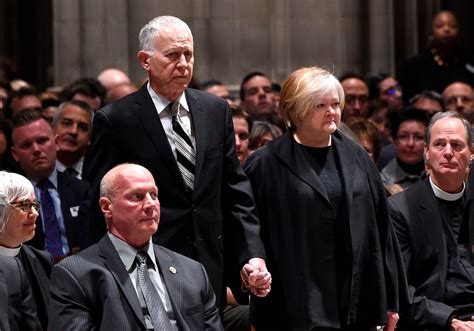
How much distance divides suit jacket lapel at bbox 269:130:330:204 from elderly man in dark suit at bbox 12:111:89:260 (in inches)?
68.8

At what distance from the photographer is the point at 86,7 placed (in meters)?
14.0

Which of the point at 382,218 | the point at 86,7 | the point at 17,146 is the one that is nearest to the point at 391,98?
the point at 86,7

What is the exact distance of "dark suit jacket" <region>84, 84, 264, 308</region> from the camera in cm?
784

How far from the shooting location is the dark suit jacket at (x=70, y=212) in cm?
944

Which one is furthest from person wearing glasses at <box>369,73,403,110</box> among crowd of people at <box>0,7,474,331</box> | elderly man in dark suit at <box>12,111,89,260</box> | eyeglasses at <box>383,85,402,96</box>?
crowd of people at <box>0,7,474,331</box>

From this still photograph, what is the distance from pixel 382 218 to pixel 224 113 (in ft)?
3.47

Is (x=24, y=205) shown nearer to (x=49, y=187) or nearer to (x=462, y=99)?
(x=49, y=187)

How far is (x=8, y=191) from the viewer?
8031mm

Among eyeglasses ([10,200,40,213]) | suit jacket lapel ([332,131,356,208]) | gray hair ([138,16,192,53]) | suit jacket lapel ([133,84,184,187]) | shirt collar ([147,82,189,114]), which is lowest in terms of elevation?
eyeglasses ([10,200,40,213])

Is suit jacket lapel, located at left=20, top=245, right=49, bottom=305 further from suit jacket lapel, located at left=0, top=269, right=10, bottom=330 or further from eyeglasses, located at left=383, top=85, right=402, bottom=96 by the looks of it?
eyeglasses, located at left=383, top=85, right=402, bottom=96

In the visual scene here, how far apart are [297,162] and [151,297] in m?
1.25

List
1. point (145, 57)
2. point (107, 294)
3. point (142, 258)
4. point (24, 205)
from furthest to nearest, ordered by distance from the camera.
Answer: point (24, 205) < point (145, 57) < point (142, 258) < point (107, 294)

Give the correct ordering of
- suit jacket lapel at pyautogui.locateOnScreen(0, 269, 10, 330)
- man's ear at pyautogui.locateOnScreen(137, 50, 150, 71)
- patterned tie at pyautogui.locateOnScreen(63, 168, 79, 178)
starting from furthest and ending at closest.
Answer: patterned tie at pyautogui.locateOnScreen(63, 168, 79, 178), man's ear at pyautogui.locateOnScreen(137, 50, 150, 71), suit jacket lapel at pyautogui.locateOnScreen(0, 269, 10, 330)

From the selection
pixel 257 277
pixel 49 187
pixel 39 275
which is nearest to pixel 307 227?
pixel 257 277
